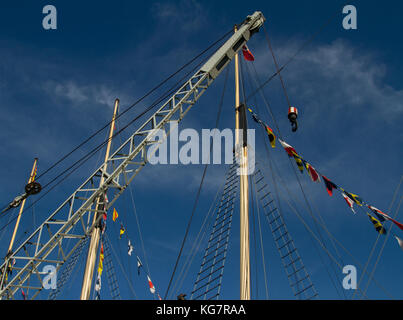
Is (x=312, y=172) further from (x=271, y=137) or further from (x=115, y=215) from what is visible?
(x=115, y=215)

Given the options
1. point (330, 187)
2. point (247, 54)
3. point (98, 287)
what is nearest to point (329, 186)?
point (330, 187)

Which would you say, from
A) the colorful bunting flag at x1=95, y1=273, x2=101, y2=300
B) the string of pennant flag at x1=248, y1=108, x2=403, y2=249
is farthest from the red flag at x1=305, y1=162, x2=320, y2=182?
the colorful bunting flag at x1=95, y1=273, x2=101, y2=300

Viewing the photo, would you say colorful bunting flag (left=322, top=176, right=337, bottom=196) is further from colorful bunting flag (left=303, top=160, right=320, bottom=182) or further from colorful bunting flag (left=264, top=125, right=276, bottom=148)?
colorful bunting flag (left=264, top=125, right=276, bottom=148)

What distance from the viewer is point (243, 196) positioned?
688 inches

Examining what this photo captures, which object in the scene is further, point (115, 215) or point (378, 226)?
point (115, 215)

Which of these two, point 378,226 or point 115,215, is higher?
point 115,215

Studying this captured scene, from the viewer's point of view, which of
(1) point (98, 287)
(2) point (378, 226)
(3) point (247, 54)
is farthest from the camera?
(1) point (98, 287)

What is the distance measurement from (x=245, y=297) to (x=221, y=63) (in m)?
11.0

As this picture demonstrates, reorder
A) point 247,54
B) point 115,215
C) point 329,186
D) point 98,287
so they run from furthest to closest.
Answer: point 115,215 < point 98,287 < point 247,54 < point 329,186

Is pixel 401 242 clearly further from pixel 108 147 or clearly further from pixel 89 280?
pixel 108 147

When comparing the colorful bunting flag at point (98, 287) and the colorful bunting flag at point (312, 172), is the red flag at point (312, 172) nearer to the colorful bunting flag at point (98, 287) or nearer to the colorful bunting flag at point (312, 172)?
the colorful bunting flag at point (312, 172)

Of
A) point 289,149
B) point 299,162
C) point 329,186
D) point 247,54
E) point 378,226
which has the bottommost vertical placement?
point 378,226
